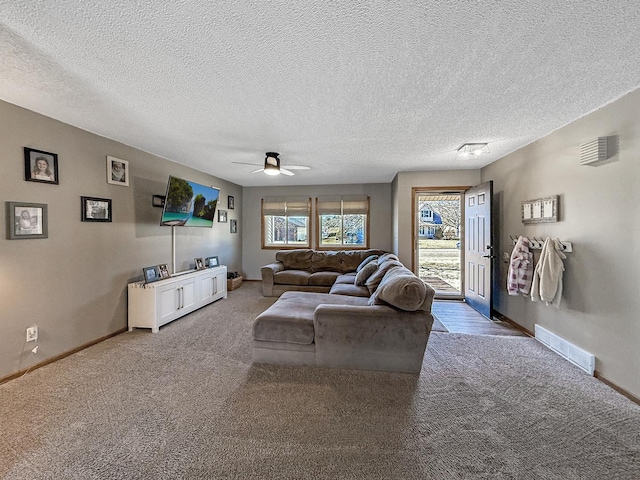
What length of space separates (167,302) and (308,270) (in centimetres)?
276

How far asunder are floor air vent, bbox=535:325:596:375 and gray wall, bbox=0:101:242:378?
4.97 meters

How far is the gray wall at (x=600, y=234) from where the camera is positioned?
6.79 ft

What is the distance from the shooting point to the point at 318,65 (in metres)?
1.72


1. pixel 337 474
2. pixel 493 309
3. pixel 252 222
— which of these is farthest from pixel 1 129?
pixel 493 309

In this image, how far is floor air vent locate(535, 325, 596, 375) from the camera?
7.84 ft

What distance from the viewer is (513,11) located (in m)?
1.29

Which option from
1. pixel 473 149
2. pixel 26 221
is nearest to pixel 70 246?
pixel 26 221

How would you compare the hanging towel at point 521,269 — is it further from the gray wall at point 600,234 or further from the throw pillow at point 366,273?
the throw pillow at point 366,273

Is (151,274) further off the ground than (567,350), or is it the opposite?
(151,274)

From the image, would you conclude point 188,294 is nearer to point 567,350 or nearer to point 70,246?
point 70,246

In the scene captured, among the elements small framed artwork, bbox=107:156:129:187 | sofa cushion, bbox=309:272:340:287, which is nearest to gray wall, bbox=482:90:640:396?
sofa cushion, bbox=309:272:340:287

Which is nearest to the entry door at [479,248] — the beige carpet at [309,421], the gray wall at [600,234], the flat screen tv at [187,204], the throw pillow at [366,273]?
the gray wall at [600,234]

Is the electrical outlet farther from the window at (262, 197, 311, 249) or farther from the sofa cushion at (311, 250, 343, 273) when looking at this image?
the window at (262, 197, 311, 249)

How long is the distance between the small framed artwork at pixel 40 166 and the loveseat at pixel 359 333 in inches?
95.4
